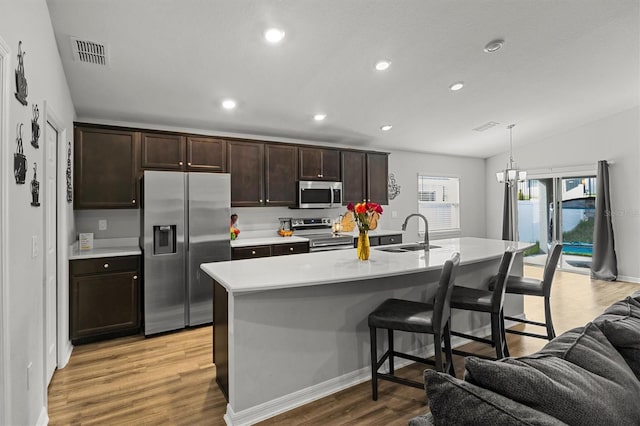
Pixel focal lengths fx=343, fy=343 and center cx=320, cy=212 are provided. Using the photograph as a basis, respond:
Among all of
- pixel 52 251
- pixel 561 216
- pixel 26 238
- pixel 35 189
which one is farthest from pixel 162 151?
pixel 561 216

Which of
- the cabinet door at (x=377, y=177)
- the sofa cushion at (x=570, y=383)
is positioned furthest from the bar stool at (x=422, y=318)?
the cabinet door at (x=377, y=177)

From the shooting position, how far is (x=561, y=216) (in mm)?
6684

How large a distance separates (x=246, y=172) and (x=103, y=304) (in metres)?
2.16

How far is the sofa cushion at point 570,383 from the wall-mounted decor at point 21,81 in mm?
2241

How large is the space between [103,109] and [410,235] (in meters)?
5.29

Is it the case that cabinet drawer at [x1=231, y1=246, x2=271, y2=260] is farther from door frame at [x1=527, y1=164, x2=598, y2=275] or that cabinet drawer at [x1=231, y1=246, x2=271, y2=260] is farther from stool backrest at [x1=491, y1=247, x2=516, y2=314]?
door frame at [x1=527, y1=164, x2=598, y2=275]

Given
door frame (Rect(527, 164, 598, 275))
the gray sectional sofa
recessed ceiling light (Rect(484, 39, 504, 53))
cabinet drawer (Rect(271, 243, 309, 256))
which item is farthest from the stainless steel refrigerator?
door frame (Rect(527, 164, 598, 275))

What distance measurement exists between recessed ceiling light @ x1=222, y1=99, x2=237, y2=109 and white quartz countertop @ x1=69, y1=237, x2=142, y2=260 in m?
1.87

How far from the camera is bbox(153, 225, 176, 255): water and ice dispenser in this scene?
3631 mm

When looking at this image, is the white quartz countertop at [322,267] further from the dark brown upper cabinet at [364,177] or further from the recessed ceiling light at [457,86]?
the dark brown upper cabinet at [364,177]

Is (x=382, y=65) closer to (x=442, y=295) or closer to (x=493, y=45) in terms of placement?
(x=493, y=45)

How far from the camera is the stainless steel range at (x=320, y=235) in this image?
185 inches

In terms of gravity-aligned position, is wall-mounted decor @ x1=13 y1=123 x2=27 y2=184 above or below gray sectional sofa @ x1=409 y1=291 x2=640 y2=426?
above

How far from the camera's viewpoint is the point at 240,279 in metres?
2.08
